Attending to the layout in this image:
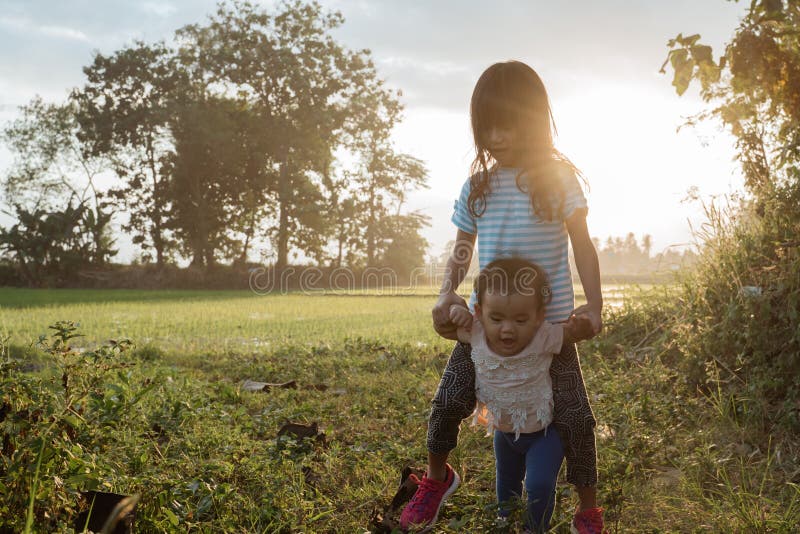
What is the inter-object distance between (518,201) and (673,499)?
1.71 meters

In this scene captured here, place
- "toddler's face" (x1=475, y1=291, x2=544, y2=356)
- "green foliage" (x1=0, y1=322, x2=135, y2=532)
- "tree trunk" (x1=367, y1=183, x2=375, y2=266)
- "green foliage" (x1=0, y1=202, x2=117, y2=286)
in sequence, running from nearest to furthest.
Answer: "green foliage" (x1=0, y1=322, x2=135, y2=532)
"toddler's face" (x1=475, y1=291, x2=544, y2=356)
"green foliage" (x1=0, y1=202, x2=117, y2=286)
"tree trunk" (x1=367, y1=183, x2=375, y2=266)

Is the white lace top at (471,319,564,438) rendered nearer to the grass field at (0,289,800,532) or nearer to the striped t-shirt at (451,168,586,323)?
the striped t-shirt at (451,168,586,323)

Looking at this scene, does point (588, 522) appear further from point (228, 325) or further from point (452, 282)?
point (228, 325)

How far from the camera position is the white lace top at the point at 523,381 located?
2555 millimetres

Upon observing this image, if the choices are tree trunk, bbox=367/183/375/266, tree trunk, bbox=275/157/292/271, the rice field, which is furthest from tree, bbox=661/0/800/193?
tree trunk, bbox=367/183/375/266

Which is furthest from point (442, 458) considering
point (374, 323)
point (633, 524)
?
point (374, 323)

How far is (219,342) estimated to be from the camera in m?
8.38

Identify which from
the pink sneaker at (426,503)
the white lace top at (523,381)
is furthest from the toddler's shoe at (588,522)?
the pink sneaker at (426,503)

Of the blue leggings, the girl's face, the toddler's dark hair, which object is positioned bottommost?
the blue leggings

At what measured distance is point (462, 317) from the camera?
8.63 ft

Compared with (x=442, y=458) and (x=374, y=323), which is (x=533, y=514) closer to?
(x=442, y=458)

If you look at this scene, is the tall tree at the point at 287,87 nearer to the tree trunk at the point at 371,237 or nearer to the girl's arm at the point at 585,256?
the tree trunk at the point at 371,237

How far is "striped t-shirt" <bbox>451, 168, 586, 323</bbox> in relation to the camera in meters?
2.67

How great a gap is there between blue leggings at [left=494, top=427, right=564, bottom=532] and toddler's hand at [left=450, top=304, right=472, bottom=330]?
20.8 inches
